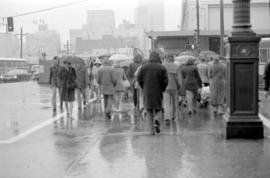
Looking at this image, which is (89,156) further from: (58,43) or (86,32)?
(86,32)

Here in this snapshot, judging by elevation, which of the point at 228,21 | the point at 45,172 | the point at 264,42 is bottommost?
the point at 45,172

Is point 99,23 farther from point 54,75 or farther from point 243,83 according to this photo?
point 243,83

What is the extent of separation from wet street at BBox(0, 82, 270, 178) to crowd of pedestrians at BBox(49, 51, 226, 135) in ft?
1.81

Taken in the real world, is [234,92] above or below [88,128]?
above

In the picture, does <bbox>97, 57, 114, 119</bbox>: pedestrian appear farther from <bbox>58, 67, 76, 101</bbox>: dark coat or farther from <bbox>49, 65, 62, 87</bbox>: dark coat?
<bbox>49, 65, 62, 87</bbox>: dark coat

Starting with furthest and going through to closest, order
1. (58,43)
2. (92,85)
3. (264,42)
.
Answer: (58,43)
(264,42)
(92,85)

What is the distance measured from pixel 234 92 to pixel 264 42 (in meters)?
19.8

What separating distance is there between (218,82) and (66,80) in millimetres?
4299

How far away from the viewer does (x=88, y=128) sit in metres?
12.0

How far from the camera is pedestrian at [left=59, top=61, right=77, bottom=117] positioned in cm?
1438

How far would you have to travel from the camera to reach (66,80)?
47.5 feet

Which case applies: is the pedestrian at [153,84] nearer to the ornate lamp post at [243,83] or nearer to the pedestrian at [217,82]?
the ornate lamp post at [243,83]

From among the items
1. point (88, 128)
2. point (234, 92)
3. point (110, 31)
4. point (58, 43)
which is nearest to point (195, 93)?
point (88, 128)

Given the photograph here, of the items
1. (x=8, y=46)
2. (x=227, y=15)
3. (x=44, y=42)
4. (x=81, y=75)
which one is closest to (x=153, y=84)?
(x=81, y=75)
